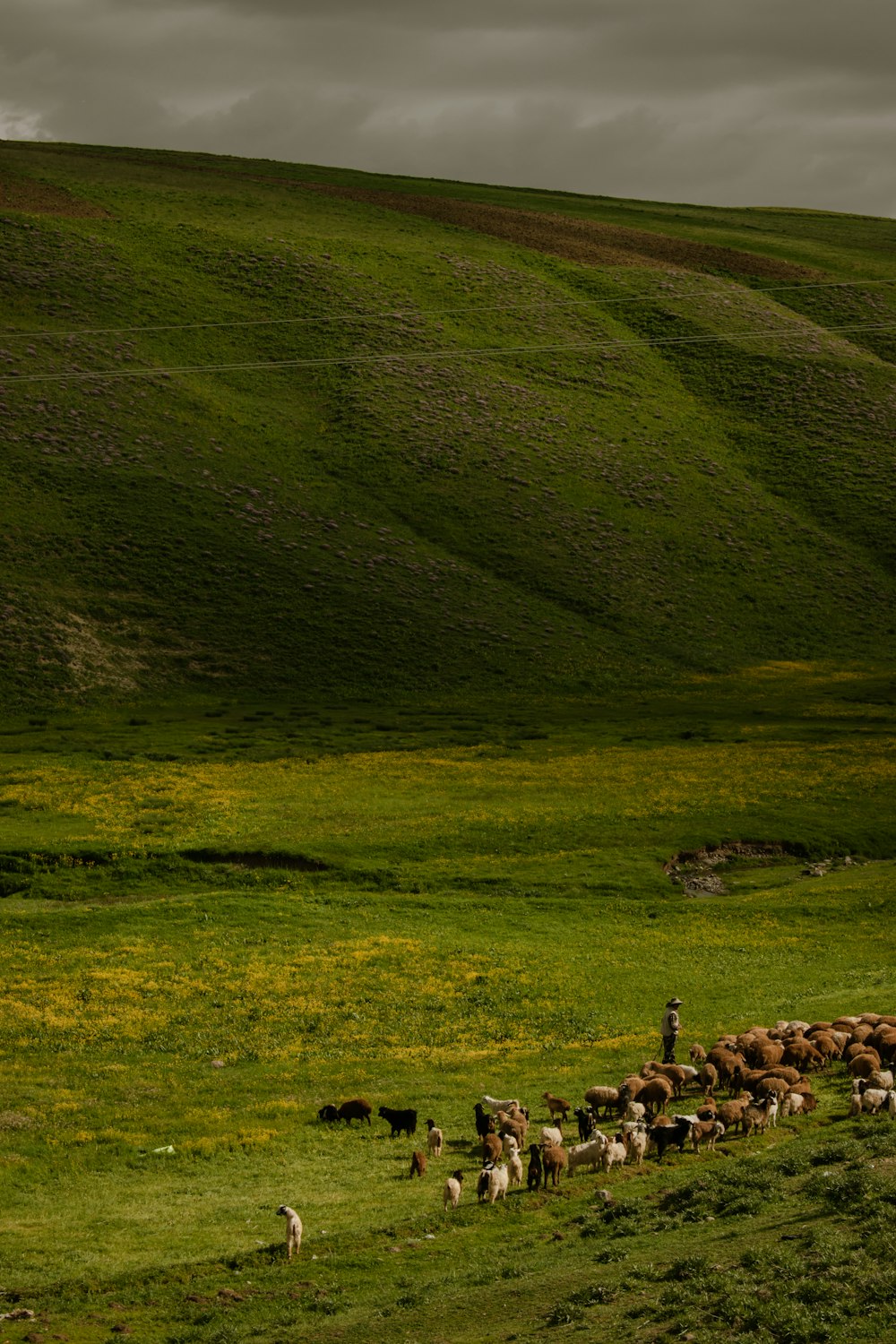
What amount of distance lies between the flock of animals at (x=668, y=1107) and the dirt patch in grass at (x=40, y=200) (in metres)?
131

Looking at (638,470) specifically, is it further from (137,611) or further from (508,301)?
(137,611)

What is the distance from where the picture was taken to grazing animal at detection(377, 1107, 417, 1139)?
2995 cm

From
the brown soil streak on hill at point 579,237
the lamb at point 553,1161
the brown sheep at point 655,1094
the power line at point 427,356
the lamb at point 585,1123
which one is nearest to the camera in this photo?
the lamb at point 553,1161

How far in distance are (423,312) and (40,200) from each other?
4160 cm

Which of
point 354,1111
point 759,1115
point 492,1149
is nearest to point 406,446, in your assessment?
point 354,1111

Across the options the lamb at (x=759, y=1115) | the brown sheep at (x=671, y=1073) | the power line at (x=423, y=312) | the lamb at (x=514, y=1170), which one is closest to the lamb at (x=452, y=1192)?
the lamb at (x=514, y=1170)

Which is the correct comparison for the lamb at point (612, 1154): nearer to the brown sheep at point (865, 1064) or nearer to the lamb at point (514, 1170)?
the lamb at point (514, 1170)

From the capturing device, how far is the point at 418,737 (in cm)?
8006

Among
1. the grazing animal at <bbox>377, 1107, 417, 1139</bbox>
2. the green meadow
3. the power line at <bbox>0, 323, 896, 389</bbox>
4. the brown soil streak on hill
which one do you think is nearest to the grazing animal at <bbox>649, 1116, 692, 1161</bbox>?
the green meadow

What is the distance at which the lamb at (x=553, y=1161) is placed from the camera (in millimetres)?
25406

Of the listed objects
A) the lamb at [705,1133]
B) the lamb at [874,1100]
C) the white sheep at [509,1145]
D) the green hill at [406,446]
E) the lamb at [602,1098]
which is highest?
the green hill at [406,446]

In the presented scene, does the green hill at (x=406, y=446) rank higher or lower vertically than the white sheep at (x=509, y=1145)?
higher

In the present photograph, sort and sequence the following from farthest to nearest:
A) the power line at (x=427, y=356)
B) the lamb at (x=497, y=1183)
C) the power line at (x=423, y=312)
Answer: the power line at (x=423, y=312) < the power line at (x=427, y=356) < the lamb at (x=497, y=1183)

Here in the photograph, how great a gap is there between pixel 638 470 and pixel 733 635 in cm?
2566
